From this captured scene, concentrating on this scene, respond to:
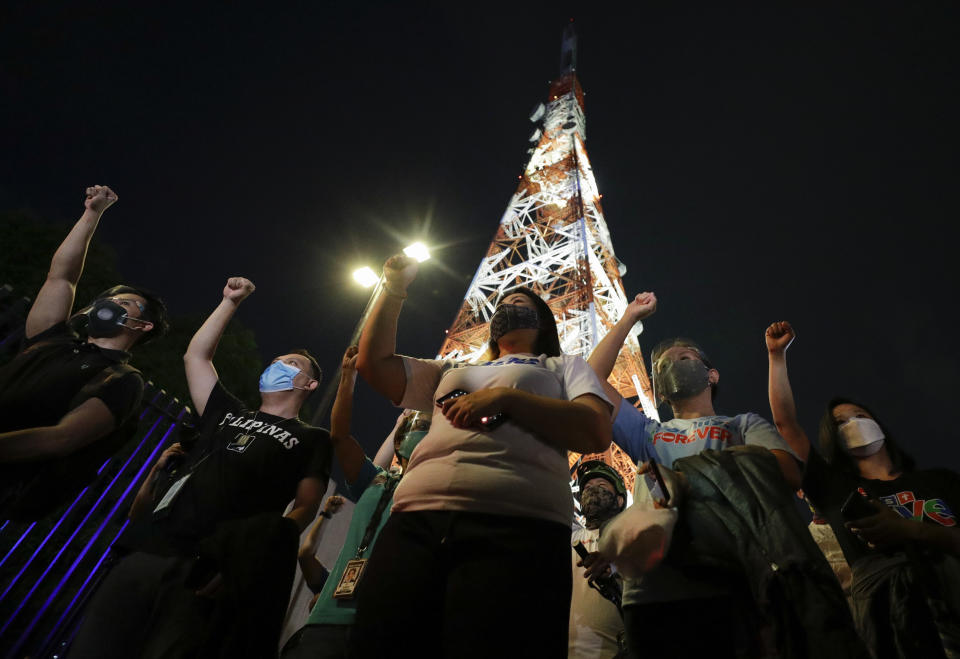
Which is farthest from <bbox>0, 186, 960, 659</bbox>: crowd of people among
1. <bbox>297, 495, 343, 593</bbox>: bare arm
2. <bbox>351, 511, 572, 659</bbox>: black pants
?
<bbox>297, 495, 343, 593</bbox>: bare arm

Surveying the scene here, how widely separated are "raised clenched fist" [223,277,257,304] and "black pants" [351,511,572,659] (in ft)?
8.46

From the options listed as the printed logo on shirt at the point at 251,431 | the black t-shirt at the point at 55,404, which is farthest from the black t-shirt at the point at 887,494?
the black t-shirt at the point at 55,404

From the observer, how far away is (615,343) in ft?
9.70

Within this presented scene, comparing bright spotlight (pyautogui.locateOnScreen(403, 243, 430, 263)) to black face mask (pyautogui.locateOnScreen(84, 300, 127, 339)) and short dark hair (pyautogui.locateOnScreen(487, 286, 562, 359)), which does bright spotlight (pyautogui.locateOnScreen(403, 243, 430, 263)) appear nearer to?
black face mask (pyautogui.locateOnScreen(84, 300, 127, 339))

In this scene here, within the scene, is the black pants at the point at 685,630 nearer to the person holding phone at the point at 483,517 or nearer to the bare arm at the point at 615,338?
the person holding phone at the point at 483,517

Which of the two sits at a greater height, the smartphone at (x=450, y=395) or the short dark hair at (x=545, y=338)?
the short dark hair at (x=545, y=338)

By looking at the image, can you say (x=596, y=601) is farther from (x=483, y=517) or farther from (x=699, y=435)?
(x=483, y=517)

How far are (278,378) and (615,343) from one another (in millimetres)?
2104

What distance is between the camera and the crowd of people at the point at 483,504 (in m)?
1.56

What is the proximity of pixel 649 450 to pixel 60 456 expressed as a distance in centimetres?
316

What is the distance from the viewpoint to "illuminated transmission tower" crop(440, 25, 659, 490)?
660 inches

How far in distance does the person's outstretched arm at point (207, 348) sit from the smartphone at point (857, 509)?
335cm

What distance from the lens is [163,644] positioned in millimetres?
1981

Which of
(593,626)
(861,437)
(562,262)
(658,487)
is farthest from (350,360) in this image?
(562,262)
